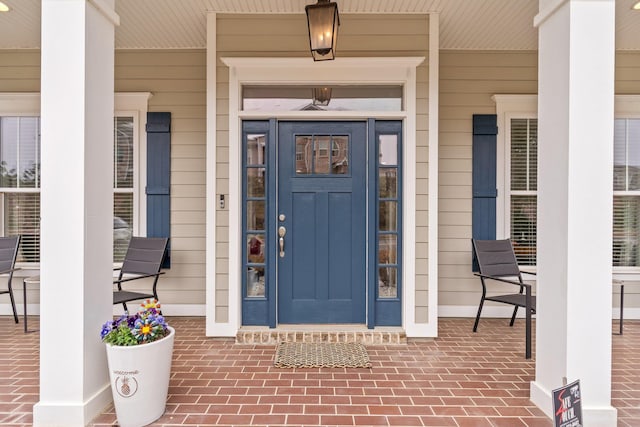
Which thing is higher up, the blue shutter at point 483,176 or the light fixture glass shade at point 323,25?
the light fixture glass shade at point 323,25

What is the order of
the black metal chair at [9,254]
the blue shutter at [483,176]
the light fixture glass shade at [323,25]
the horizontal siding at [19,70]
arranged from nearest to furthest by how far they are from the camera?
the light fixture glass shade at [323,25]
the black metal chair at [9,254]
the blue shutter at [483,176]
the horizontal siding at [19,70]

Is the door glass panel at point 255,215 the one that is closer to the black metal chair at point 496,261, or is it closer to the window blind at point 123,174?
the window blind at point 123,174

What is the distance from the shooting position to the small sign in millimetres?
1767

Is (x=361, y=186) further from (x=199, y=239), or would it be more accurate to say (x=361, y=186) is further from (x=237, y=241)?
(x=199, y=239)

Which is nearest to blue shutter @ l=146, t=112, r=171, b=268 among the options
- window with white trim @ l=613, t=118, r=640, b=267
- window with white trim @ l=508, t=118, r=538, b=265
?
window with white trim @ l=508, t=118, r=538, b=265

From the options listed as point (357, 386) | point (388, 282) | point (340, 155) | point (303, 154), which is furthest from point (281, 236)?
point (357, 386)

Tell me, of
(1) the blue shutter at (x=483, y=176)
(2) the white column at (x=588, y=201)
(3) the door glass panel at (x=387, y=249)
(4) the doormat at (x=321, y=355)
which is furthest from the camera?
(1) the blue shutter at (x=483, y=176)

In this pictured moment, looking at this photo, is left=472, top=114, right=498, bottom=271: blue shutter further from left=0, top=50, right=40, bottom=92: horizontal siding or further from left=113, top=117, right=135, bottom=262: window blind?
left=0, top=50, right=40, bottom=92: horizontal siding

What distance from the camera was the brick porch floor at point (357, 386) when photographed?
225cm

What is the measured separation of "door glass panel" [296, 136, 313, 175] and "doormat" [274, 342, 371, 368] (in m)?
1.60

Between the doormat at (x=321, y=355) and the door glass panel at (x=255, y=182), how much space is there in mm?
1424

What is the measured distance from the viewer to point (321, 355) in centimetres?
316

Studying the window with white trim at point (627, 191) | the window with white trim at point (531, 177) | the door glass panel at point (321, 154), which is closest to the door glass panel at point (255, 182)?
the door glass panel at point (321, 154)

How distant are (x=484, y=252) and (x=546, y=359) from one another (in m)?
1.82
